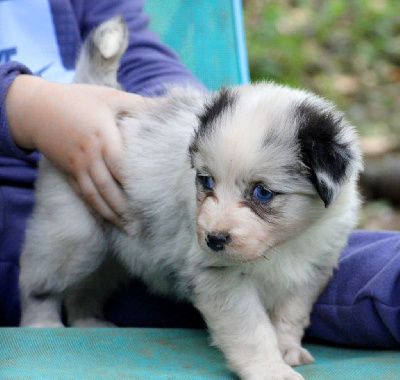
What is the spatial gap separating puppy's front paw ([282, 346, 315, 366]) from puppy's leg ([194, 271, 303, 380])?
Result: 0.45 ft

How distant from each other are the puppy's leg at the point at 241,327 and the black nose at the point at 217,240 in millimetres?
301

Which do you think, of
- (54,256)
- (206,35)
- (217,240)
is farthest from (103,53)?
(217,240)

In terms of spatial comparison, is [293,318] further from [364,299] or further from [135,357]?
[135,357]

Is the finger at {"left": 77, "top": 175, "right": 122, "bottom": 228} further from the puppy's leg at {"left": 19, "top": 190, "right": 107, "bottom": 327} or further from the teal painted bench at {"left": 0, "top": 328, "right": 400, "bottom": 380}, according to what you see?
the teal painted bench at {"left": 0, "top": 328, "right": 400, "bottom": 380}

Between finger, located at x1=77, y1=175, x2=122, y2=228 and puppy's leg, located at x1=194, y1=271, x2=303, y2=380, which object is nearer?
puppy's leg, located at x1=194, y1=271, x2=303, y2=380

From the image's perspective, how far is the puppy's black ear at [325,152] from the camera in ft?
6.75

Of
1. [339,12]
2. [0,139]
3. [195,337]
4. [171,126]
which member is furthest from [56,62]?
[339,12]

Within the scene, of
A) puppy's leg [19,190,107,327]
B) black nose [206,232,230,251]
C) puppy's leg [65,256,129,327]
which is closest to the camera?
black nose [206,232,230,251]

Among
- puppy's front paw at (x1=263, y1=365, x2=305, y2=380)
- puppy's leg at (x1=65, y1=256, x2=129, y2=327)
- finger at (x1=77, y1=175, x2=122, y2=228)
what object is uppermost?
finger at (x1=77, y1=175, x2=122, y2=228)

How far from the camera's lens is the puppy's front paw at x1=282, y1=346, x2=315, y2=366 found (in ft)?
7.73

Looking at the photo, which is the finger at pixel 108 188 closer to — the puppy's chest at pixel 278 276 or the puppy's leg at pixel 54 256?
the puppy's leg at pixel 54 256

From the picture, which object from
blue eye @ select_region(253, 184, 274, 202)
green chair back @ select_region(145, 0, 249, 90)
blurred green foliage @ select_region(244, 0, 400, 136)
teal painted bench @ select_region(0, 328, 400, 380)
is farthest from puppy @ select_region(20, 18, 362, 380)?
blurred green foliage @ select_region(244, 0, 400, 136)

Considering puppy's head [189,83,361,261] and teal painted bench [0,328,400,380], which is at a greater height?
puppy's head [189,83,361,261]

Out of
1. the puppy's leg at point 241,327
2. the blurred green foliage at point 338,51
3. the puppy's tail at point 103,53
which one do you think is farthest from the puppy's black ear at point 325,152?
the blurred green foliage at point 338,51
